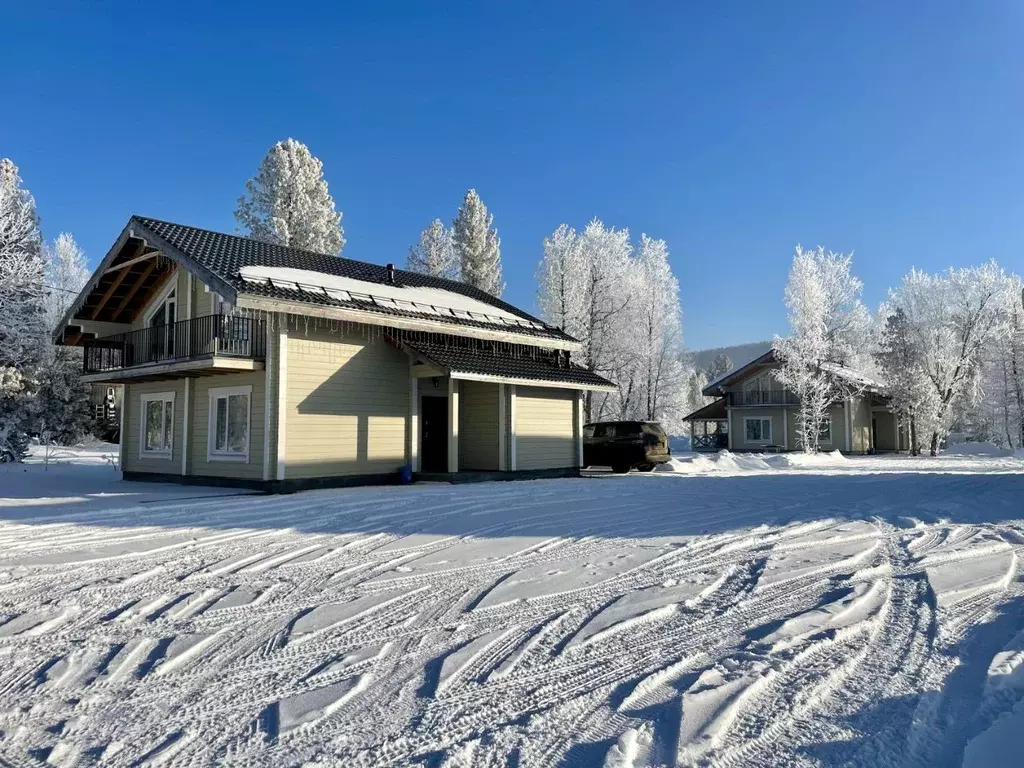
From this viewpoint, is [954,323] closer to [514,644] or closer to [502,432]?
[502,432]

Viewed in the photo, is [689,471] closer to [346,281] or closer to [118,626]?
[346,281]

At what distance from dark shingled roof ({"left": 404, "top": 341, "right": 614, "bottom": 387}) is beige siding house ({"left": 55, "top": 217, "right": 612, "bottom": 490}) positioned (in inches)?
2.4

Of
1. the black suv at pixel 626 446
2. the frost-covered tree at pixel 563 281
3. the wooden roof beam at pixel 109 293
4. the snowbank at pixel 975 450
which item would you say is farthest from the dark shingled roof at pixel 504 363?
the snowbank at pixel 975 450

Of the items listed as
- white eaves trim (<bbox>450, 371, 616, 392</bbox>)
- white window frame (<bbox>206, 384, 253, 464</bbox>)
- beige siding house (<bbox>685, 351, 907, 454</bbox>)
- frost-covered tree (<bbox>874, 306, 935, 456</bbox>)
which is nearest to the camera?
white window frame (<bbox>206, 384, 253, 464</bbox>)

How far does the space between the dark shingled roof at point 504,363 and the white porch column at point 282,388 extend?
2.86m

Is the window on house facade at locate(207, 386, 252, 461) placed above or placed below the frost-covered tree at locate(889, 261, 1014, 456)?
below

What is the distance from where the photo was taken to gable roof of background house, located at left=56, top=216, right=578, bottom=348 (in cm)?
1437

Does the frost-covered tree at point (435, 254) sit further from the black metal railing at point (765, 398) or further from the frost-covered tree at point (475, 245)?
the black metal railing at point (765, 398)

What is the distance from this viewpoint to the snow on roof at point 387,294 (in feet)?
50.4

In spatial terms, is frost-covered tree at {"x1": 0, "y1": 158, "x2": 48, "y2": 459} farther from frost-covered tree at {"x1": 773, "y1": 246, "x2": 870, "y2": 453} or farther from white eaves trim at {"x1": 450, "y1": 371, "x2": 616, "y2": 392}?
frost-covered tree at {"x1": 773, "y1": 246, "x2": 870, "y2": 453}

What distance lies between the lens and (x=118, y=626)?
4789 millimetres

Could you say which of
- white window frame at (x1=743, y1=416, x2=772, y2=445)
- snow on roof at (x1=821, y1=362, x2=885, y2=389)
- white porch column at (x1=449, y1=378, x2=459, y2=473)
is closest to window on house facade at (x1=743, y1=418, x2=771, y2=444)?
white window frame at (x1=743, y1=416, x2=772, y2=445)

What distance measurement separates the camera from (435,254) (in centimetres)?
3981

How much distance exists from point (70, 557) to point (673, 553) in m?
5.99
